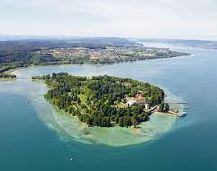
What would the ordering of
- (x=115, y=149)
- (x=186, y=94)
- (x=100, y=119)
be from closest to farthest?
(x=115, y=149), (x=100, y=119), (x=186, y=94)

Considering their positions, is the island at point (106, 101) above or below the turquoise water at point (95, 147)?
above

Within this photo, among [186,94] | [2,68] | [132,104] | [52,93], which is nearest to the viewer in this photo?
[132,104]

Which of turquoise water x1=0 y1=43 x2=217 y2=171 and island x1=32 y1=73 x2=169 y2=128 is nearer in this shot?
turquoise water x1=0 y1=43 x2=217 y2=171

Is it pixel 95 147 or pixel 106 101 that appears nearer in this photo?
pixel 95 147

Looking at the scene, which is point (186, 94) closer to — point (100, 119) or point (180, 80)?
point (180, 80)

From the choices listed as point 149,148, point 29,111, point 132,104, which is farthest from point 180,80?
point 149,148

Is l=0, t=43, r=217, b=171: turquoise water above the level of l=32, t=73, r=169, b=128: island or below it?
→ below

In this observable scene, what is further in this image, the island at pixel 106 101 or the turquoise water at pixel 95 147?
the island at pixel 106 101

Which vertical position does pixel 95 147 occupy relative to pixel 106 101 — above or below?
below
